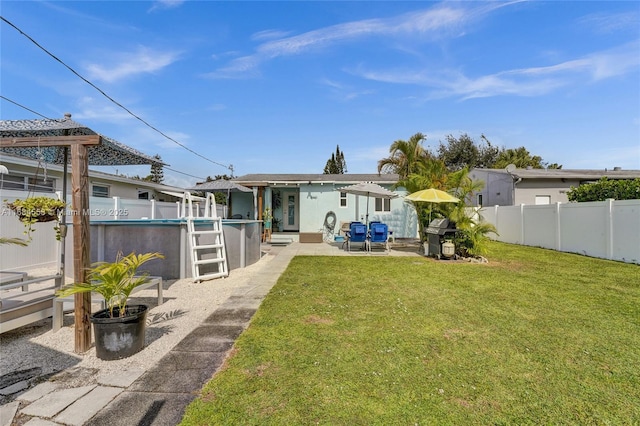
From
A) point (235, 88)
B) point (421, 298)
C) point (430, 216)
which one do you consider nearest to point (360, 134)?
point (235, 88)

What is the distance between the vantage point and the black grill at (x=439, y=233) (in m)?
9.58

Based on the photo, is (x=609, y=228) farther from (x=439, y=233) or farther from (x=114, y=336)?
(x=114, y=336)

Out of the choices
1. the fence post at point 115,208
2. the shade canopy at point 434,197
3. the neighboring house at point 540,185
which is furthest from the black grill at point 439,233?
the fence post at point 115,208

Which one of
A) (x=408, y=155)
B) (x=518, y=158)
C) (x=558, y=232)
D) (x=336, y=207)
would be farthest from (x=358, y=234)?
(x=518, y=158)

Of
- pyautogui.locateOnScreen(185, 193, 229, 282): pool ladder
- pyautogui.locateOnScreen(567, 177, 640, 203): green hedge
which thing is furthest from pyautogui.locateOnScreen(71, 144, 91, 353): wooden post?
pyautogui.locateOnScreen(567, 177, 640, 203): green hedge

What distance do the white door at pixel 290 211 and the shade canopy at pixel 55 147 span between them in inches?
463

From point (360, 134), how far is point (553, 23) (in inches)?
464

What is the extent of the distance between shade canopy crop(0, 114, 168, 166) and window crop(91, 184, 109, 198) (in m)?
10.6

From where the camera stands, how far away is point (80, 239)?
10.9 ft

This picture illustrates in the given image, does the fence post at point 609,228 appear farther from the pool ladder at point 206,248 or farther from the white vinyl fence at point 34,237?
the white vinyl fence at point 34,237

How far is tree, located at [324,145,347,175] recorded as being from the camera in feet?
132

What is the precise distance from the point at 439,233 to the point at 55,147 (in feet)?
30.9

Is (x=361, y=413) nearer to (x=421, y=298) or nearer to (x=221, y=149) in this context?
(x=421, y=298)

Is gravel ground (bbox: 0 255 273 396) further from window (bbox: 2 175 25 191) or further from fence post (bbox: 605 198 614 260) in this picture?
fence post (bbox: 605 198 614 260)
